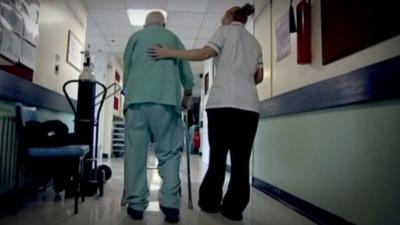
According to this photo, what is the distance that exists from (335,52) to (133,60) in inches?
53.4

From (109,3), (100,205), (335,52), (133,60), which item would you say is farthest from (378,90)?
(109,3)

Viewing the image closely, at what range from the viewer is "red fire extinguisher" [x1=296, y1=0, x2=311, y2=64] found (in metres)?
2.48

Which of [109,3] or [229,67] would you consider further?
[109,3]

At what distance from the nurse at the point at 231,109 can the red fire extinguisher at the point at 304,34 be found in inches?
16.5

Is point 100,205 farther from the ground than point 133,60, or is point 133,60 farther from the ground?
point 133,60

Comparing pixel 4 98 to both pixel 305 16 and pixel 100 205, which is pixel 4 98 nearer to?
pixel 100 205

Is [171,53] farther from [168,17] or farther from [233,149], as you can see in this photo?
[168,17]

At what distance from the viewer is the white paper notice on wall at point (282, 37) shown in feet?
9.68

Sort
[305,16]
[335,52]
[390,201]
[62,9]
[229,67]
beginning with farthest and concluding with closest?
[62,9]
[305,16]
[229,67]
[335,52]
[390,201]

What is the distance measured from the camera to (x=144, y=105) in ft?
6.88

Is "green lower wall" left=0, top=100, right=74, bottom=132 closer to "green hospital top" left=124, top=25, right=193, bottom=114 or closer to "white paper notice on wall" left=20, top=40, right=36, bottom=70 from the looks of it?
"white paper notice on wall" left=20, top=40, right=36, bottom=70

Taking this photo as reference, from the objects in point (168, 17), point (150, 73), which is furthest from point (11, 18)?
point (168, 17)

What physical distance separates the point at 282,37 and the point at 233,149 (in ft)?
4.70

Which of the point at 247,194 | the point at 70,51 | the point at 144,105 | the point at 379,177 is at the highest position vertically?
the point at 70,51
